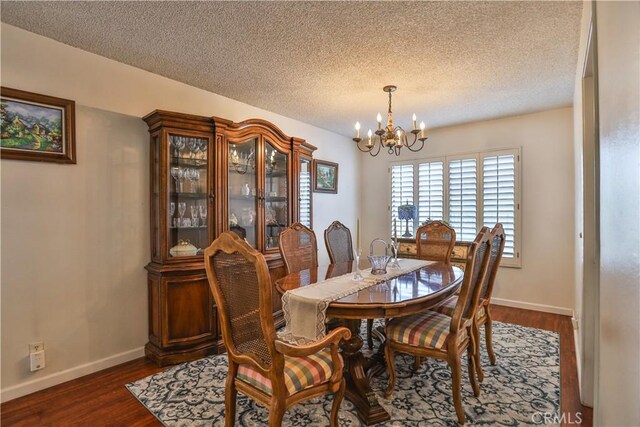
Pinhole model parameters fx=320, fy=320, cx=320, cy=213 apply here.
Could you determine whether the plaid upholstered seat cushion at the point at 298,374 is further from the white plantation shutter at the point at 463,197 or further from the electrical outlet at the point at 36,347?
the white plantation shutter at the point at 463,197

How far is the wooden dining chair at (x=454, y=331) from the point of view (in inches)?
71.6

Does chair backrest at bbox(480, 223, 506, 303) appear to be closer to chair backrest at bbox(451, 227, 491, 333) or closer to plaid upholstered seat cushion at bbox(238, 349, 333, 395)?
chair backrest at bbox(451, 227, 491, 333)

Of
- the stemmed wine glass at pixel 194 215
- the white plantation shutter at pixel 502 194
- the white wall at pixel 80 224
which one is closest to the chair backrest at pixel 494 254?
the white plantation shutter at pixel 502 194

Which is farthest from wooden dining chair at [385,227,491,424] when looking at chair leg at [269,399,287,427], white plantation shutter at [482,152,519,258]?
white plantation shutter at [482,152,519,258]

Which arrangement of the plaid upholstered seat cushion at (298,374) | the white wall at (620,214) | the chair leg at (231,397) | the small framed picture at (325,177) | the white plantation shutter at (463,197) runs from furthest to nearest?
the small framed picture at (325,177) → the white plantation shutter at (463,197) → the chair leg at (231,397) → the plaid upholstered seat cushion at (298,374) → the white wall at (620,214)

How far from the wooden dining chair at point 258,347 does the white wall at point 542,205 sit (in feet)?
11.5

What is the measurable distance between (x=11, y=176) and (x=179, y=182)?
1.06 metres

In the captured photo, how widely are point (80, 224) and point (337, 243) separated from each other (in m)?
2.15

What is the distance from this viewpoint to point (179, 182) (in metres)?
2.79

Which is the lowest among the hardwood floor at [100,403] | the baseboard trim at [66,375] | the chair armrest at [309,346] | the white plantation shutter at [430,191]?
the hardwood floor at [100,403]

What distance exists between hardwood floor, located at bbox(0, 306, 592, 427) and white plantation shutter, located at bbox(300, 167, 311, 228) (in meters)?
2.09

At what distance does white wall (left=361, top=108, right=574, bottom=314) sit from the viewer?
3.81 m

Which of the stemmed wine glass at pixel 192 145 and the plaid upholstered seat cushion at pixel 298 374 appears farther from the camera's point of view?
the stemmed wine glass at pixel 192 145

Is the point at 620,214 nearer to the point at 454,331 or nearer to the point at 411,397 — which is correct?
the point at 454,331
